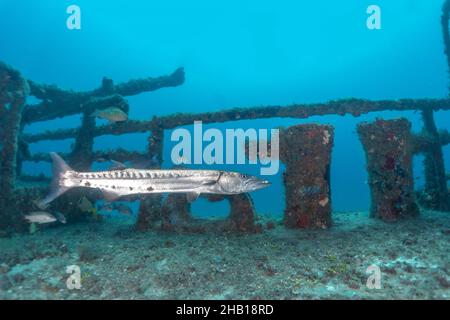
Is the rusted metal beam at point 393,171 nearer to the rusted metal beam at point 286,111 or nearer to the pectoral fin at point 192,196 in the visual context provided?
the rusted metal beam at point 286,111

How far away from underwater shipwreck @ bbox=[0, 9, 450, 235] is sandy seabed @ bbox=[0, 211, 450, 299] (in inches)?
24.6

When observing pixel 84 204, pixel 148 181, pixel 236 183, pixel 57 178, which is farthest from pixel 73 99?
pixel 236 183

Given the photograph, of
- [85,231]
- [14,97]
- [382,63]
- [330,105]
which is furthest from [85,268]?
[382,63]

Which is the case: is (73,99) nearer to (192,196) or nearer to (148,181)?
(148,181)

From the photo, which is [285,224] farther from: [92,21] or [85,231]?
[92,21]

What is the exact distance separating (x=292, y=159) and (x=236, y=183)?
3465mm

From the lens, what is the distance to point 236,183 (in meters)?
6.55

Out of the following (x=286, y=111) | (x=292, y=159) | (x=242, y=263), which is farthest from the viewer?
(x=286, y=111)

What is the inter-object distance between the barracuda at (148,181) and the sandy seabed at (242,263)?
1708 millimetres

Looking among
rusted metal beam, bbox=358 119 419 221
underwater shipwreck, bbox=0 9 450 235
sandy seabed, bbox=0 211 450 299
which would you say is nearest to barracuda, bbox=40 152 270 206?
sandy seabed, bbox=0 211 450 299

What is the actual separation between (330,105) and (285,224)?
15.0 feet

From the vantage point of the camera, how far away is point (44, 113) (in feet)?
49.7

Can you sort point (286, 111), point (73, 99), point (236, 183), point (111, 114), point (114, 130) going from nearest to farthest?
point (236, 183) < point (286, 111) < point (111, 114) < point (114, 130) < point (73, 99)

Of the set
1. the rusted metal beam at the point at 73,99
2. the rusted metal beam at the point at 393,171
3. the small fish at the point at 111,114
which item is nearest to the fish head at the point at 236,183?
Answer: the rusted metal beam at the point at 393,171
